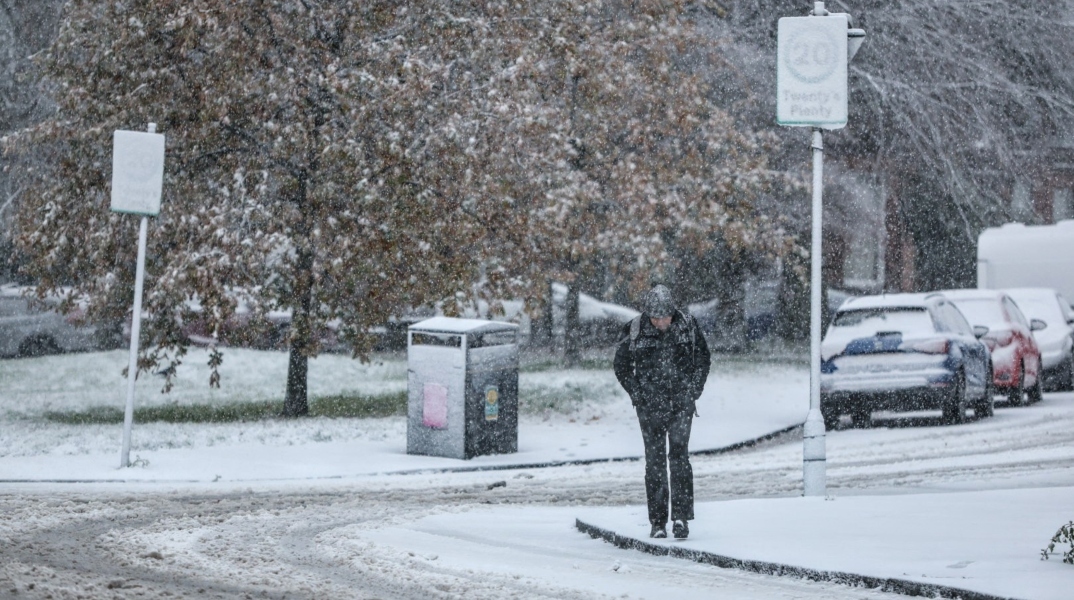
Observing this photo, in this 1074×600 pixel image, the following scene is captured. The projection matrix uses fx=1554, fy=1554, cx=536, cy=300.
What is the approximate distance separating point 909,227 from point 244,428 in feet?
88.2

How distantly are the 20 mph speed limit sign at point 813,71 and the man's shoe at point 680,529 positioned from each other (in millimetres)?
3631

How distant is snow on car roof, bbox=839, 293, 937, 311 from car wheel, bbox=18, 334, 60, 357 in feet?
63.2

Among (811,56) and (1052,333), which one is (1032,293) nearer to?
(1052,333)

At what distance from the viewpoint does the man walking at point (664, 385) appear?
976cm

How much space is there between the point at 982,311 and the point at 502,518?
13.2 meters

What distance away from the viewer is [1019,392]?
880 inches

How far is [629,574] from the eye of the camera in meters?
8.78

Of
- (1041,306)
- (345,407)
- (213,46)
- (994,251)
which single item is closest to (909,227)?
(994,251)

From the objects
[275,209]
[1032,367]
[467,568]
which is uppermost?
[275,209]

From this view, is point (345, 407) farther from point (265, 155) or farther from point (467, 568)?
point (467, 568)

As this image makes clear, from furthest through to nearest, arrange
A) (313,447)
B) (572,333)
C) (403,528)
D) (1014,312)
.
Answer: (572,333), (1014,312), (313,447), (403,528)

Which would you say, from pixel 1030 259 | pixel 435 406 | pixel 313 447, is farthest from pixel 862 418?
pixel 1030 259

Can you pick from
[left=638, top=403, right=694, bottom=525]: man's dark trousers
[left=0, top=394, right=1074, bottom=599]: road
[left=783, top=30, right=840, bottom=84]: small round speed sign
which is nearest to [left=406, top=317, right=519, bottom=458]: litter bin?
[left=0, top=394, right=1074, bottom=599]: road

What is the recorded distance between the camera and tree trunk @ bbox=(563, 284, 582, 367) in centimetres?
2703
